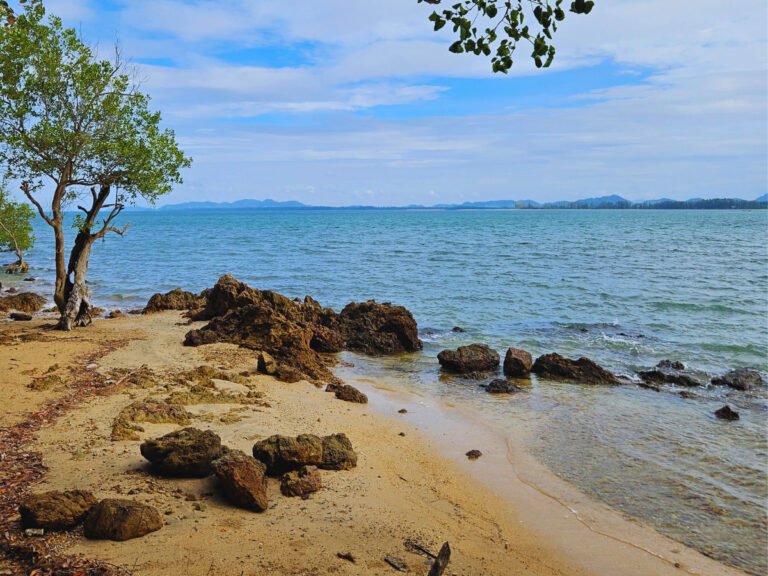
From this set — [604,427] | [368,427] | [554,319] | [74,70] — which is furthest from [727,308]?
[74,70]

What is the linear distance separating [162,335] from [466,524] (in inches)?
555

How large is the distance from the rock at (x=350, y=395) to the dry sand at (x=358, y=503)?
247 millimetres

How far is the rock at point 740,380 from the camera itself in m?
16.2

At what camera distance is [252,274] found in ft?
141

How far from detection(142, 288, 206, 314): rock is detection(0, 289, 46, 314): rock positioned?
465 cm

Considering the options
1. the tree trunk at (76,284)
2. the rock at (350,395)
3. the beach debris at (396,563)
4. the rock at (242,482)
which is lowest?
the rock at (350,395)

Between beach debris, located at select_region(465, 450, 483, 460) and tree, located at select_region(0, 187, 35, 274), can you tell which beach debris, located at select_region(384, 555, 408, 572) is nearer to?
beach debris, located at select_region(465, 450, 483, 460)

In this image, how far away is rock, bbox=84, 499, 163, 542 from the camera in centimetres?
603

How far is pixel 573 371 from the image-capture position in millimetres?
16609

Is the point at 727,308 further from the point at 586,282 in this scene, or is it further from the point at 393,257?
the point at 393,257

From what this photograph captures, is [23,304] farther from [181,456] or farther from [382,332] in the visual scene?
[181,456]

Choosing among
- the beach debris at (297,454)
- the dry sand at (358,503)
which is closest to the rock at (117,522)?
the dry sand at (358,503)

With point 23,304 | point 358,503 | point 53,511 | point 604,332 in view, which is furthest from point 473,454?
point 23,304

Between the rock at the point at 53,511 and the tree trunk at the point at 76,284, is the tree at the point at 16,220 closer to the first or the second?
the tree trunk at the point at 76,284
